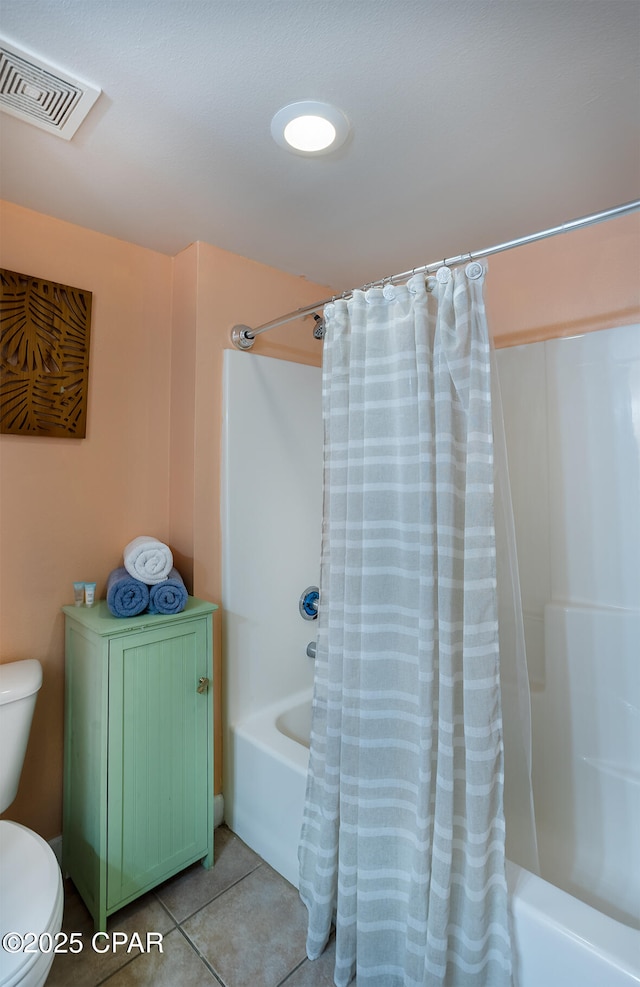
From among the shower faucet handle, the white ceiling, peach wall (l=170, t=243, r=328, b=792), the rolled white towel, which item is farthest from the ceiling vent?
the shower faucet handle

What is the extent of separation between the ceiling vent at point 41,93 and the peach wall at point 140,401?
487mm

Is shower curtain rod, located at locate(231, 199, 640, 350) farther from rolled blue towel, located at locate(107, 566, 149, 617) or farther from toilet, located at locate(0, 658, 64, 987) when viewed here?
toilet, located at locate(0, 658, 64, 987)

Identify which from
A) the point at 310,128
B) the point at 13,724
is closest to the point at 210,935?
the point at 13,724

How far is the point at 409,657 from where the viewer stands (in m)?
1.20

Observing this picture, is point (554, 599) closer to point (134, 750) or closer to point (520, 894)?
point (520, 894)

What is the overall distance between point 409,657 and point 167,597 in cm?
82

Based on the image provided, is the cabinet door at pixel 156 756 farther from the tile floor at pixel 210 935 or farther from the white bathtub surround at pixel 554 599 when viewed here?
the white bathtub surround at pixel 554 599

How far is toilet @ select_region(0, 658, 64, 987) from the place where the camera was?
960 mm

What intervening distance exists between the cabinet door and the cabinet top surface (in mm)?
31

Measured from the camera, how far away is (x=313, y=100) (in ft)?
3.67

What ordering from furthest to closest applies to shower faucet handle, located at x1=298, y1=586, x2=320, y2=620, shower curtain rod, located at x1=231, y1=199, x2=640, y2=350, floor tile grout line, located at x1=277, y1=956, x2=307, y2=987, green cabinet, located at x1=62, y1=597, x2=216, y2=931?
shower faucet handle, located at x1=298, y1=586, x2=320, y2=620 < green cabinet, located at x1=62, y1=597, x2=216, y2=931 < floor tile grout line, located at x1=277, y1=956, x2=307, y2=987 < shower curtain rod, located at x1=231, y1=199, x2=640, y2=350

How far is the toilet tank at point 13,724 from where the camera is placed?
1310mm

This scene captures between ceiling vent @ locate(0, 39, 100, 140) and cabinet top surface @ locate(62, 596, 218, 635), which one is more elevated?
ceiling vent @ locate(0, 39, 100, 140)

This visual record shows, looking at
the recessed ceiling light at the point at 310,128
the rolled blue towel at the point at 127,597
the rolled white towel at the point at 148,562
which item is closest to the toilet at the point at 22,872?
the rolled blue towel at the point at 127,597
